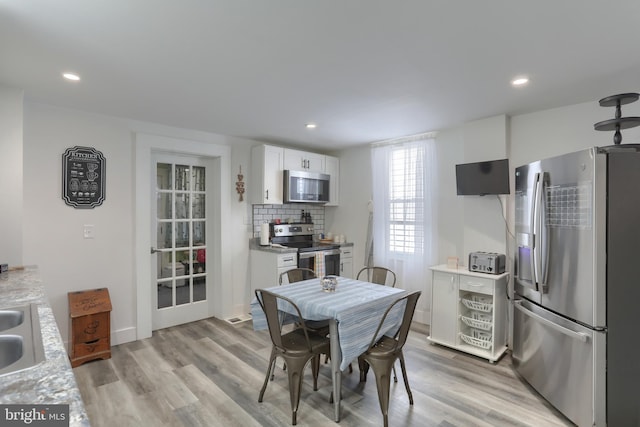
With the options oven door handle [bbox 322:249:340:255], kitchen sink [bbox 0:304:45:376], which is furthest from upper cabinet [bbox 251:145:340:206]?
kitchen sink [bbox 0:304:45:376]

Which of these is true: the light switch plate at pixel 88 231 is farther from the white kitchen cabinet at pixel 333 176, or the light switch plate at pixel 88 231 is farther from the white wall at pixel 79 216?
the white kitchen cabinet at pixel 333 176

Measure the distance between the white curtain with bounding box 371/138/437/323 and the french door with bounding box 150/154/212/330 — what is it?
230 centimetres

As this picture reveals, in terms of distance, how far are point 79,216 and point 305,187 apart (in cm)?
260

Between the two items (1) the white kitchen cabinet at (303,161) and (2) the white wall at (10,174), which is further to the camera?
(1) the white kitchen cabinet at (303,161)

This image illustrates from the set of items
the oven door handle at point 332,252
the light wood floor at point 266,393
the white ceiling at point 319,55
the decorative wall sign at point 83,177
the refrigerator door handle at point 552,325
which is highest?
the white ceiling at point 319,55

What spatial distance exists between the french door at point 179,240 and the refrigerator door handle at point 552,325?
3.50 m

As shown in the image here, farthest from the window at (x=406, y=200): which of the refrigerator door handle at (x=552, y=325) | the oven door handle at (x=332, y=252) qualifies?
the refrigerator door handle at (x=552, y=325)

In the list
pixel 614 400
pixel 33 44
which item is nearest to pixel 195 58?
pixel 33 44

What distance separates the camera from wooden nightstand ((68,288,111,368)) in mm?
2965

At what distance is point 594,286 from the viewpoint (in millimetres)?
2049

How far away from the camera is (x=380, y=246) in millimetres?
4434

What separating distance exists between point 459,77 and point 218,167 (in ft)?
9.68

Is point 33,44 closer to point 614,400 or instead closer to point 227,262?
point 227,262

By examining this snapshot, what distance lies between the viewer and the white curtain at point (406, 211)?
399 centimetres
